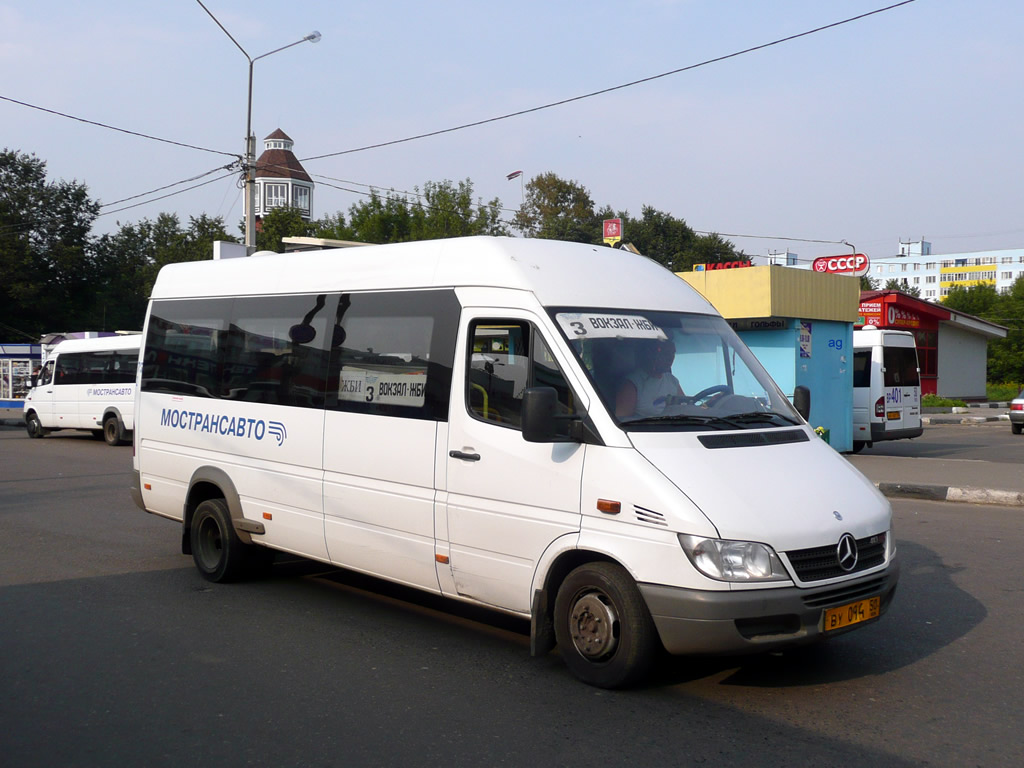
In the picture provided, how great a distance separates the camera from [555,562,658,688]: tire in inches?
191

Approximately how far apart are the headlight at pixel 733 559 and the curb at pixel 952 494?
8676 millimetres

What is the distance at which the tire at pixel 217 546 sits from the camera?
7.61 metres

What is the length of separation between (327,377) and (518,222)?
211ft

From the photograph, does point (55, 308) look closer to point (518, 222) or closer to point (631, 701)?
point (518, 222)

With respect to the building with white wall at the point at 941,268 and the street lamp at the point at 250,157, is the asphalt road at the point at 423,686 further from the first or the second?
the building with white wall at the point at 941,268

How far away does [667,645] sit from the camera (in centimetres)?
475

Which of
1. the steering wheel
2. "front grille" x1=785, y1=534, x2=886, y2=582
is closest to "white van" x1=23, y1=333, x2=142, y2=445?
the steering wheel

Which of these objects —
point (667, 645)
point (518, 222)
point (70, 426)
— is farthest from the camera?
point (518, 222)

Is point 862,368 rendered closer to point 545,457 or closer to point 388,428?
point 388,428

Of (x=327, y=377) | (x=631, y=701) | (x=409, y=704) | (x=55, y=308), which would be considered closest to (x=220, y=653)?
(x=409, y=704)

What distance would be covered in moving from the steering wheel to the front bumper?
1.24m

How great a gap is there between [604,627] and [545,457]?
37.5 inches

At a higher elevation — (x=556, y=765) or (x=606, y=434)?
(x=606, y=434)

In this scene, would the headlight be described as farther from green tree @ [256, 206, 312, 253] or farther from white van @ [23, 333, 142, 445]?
green tree @ [256, 206, 312, 253]
